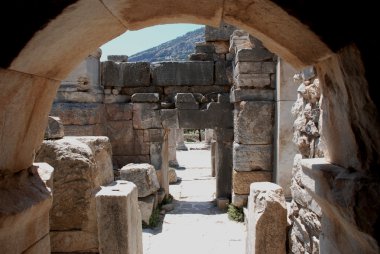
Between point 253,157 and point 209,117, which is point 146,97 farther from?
point 253,157

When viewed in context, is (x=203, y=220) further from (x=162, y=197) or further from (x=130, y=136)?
(x=130, y=136)

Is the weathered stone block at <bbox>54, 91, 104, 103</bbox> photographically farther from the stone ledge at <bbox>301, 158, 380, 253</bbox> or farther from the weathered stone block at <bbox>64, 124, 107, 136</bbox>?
the stone ledge at <bbox>301, 158, 380, 253</bbox>

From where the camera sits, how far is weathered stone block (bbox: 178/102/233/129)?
7.77m

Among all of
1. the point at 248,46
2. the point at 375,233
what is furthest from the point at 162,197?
the point at 375,233

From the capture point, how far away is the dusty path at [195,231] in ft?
18.7

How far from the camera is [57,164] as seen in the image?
144 inches

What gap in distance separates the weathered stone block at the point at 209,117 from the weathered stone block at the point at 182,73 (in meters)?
0.75

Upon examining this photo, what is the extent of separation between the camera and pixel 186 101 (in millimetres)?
7852

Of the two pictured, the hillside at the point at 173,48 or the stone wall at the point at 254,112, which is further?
the hillside at the point at 173,48

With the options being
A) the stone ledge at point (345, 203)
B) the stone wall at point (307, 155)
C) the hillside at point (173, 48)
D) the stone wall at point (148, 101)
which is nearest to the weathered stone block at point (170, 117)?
the stone wall at point (148, 101)

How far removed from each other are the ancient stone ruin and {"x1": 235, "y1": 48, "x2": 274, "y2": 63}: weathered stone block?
0.02 m

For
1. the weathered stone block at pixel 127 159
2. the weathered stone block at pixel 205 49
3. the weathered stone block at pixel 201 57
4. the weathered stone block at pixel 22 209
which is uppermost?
the weathered stone block at pixel 205 49

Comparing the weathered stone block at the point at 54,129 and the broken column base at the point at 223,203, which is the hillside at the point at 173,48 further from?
the weathered stone block at the point at 54,129

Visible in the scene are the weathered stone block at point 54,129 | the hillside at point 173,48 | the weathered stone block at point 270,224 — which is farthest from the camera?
the hillside at point 173,48
